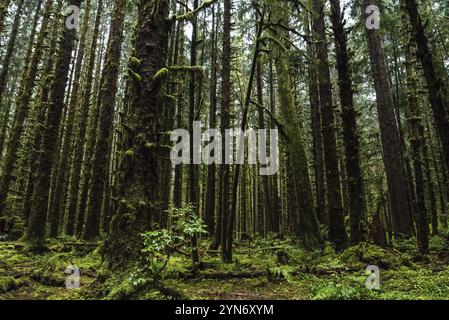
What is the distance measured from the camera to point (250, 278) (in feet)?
23.9

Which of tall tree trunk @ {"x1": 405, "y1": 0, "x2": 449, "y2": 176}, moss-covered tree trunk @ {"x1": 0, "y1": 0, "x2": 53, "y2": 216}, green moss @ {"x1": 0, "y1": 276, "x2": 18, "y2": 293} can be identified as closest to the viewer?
green moss @ {"x1": 0, "y1": 276, "x2": 18, "y2": 293}

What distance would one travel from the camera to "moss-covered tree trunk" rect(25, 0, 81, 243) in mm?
9742

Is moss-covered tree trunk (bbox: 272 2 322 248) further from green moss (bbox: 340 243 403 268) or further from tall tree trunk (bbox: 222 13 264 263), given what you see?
green moss (bbox: 340 243 403 268)

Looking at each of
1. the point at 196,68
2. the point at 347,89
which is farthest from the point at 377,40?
the point at 196,68

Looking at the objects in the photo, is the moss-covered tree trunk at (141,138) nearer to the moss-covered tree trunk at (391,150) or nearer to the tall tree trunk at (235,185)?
the tall tree trunk at (235,185)

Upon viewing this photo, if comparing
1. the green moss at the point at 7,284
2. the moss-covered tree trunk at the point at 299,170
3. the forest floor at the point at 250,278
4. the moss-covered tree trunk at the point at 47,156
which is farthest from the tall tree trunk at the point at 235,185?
the moss-covered tree trunk at the point at 47,156

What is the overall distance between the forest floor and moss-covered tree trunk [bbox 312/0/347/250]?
84 centimetres

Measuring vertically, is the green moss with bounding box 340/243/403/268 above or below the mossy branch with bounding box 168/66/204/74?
below

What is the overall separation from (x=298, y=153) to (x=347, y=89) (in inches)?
109

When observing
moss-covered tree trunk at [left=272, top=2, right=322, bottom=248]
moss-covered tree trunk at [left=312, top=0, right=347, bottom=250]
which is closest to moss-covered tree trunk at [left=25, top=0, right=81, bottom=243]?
moss-covered tree trunk at [left=272, top=2, right=322, bottom=248]

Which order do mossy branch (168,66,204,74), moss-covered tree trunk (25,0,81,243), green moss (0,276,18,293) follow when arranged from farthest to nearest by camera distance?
moss-covered tree trunk (25,0,81,243) → mossy branch (168,66,204,74) → green moss (0,276,18,293)

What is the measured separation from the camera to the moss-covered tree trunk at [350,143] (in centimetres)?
861
